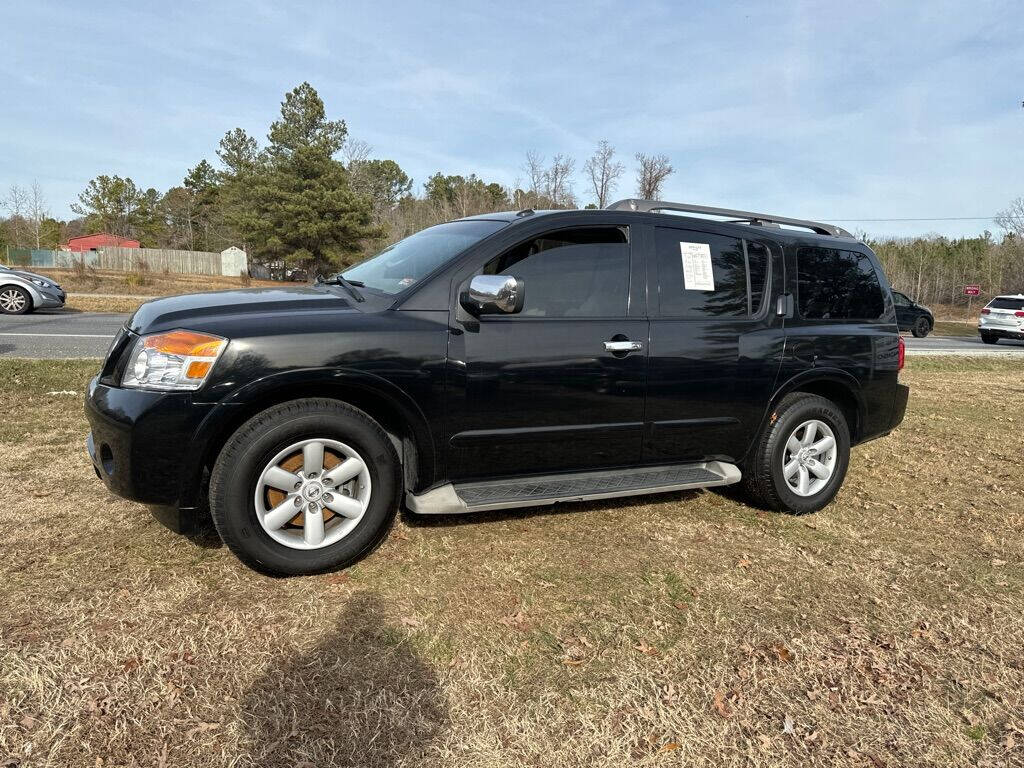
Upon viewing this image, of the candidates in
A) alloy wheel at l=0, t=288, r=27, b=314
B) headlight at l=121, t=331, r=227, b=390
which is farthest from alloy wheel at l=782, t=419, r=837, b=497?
alloy wheel at l=0, t=288, r=27, b=314

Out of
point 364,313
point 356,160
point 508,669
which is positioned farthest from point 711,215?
→ point 356,160

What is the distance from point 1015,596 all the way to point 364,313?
3546 mm

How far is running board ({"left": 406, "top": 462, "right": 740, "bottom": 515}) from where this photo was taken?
3299 mm

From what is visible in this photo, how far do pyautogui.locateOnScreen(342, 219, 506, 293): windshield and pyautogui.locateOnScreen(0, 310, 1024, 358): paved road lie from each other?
6.82 m

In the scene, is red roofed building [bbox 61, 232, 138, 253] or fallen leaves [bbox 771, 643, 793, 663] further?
red roofed building [bbox 61, 232, 138, 253]

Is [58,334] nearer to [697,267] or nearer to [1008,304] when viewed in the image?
[697,267]

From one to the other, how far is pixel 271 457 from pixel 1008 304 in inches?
1000

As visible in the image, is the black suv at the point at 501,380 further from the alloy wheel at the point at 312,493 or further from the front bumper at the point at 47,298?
the front bumper at the point at 47,298

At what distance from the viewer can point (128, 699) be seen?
229 centimetres

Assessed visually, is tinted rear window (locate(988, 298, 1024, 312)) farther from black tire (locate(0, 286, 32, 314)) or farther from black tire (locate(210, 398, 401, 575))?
black tire (locate(0, 286, 32, 314))

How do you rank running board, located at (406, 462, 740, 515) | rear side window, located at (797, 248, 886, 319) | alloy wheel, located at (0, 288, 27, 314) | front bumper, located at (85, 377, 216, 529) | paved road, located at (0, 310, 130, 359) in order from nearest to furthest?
1. front bumper, located at (85, 377, 216, 529)
2. running board, located at (406, 462, 740, 515)
3. rear side window, located at (797, 248, 886, 319)
4. paved road, located at (0, 310, 130, 359)
5. alloy wheel, located at (0, 288, 27, 314)

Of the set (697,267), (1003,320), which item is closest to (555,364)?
(697,267)

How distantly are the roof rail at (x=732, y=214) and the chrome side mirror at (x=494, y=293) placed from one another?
41.8 inches

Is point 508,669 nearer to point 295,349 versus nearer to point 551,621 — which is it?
point 551,621
